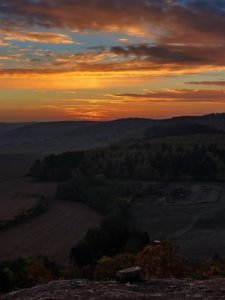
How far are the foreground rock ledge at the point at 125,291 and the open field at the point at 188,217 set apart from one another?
2077 inches

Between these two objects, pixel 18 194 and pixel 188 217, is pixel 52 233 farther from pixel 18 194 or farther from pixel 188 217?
pixel 18 194

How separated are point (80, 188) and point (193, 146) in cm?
5414

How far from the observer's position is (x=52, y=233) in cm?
9919

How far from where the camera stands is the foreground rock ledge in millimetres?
21375

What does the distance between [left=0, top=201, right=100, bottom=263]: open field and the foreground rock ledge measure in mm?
54927

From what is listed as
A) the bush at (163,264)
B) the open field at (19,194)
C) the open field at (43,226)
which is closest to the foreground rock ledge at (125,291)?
the bush at (163,264)

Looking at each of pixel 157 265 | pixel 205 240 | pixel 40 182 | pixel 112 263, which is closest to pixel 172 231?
pixel 205 240

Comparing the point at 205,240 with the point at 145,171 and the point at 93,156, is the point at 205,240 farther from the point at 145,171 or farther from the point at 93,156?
the point at 93,156

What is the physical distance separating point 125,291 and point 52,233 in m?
78.7

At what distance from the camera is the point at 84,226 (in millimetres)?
103625

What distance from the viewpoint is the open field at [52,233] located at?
85.1 m

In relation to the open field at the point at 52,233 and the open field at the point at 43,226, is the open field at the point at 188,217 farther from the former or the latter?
the open field at the point at 43,226

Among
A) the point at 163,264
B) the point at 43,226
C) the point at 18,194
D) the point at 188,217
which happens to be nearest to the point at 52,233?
the point at 43,226

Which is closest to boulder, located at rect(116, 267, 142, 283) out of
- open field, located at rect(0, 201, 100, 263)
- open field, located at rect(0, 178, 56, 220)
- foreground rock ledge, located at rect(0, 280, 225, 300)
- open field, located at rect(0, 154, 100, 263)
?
foreground rock ledge, located at rect(0, 280, 225, 300)
